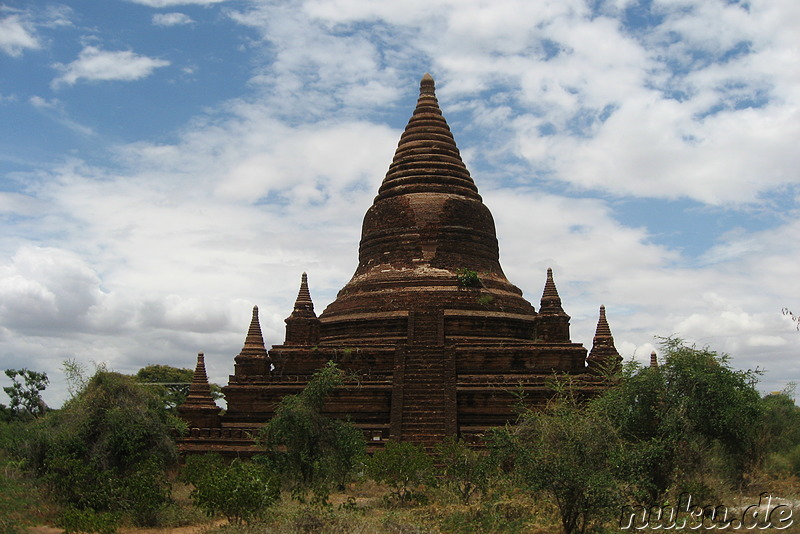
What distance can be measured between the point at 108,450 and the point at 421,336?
1302cm

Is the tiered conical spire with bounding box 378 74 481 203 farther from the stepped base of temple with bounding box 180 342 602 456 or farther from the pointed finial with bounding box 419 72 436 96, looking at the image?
the stepped base of temple with bounding box 180 342 602 456

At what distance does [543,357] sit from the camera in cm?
2653

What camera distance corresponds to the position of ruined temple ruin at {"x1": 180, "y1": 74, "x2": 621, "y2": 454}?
24.8 metres

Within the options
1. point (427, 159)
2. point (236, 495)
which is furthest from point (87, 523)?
point (427, 159)

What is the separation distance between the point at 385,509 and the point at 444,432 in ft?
25.7

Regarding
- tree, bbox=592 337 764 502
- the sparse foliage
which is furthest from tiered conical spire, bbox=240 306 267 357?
tree, bbox=592 337 764 502

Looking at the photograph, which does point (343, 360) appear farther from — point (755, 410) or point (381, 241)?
point (755, 410)

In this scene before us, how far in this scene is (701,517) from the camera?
47.4 feet

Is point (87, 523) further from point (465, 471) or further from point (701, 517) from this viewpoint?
point (701, 517)

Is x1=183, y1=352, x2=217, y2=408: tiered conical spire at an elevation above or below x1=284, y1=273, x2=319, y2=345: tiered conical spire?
below

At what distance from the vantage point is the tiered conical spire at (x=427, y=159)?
33.2 meters

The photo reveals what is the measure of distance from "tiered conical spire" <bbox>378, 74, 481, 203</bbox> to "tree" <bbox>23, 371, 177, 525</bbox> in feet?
58.0

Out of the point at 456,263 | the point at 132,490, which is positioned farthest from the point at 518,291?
the point at 132,490

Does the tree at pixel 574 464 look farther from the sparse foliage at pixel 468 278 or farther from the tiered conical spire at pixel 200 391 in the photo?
the sparse foliage at pixel 468 278
